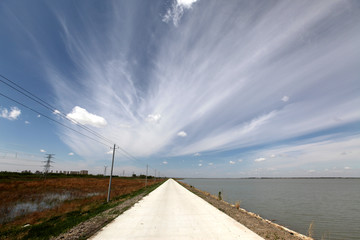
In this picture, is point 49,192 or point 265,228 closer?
point 265,228

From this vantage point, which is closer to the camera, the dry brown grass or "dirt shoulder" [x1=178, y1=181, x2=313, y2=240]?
"dirt shoulder" [x1=178, y1=181, x2=313, y2=240]

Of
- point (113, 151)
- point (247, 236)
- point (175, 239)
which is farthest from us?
point (113, 151)

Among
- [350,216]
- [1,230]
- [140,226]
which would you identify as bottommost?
[350,216]

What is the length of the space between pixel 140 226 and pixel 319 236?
12.9 m

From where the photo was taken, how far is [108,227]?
316 inches

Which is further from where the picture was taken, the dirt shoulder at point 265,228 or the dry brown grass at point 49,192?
the dry brown grass at point 49,192

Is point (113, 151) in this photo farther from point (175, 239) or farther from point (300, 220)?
point (300, 220)

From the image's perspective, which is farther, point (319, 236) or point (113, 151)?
point (113, 151)

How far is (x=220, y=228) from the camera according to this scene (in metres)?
8.09

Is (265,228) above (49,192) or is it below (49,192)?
above

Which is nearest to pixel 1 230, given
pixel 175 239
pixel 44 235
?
pixel 44 235

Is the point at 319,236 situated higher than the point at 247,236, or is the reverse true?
the point at 247,236

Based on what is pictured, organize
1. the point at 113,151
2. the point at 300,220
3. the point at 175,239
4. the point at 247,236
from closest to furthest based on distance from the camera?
the point at 175,239 < the point at 247,236 < the point at 300,220 < the point at 113,151

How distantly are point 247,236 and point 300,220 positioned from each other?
1372 cm
